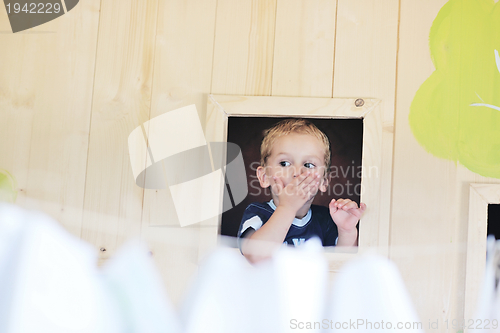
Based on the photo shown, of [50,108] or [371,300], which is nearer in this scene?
[371,300]

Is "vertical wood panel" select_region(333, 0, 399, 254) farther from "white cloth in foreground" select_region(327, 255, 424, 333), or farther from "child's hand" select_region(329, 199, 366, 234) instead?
"white cloth in foreground" select_region(327, 255, 424, 333)

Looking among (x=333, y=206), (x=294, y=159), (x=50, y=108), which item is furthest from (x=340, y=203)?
(x=50, y=108)

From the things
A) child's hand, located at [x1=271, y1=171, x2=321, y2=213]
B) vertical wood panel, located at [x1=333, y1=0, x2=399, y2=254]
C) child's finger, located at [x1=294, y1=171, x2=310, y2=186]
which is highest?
vertical wood panel, located at [x1=333, y1=0, x2=399, y2=254]

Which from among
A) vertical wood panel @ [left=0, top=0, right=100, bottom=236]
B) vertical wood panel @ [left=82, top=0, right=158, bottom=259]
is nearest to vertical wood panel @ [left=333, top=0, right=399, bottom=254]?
vertical wood panel @ [left=82, top=0, right=158, bottom=259]

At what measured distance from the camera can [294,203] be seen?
3.13ft

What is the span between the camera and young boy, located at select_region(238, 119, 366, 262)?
37.0 inches

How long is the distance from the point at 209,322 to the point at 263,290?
131 mm

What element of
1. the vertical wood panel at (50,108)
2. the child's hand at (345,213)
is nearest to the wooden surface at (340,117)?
the child's hand at (345,213)

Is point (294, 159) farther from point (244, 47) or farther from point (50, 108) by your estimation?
point (50, 108)

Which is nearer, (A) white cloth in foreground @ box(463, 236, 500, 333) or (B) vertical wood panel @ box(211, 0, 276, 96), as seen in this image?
(A) white cloth in foreground @ box(463, 236, 500, 333)

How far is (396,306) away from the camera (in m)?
0.92

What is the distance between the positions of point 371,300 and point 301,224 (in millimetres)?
208

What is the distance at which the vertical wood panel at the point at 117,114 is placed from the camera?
1.00m

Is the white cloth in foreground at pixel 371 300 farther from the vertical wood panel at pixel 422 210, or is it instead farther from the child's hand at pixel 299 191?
the child's hand at pixel 299 191
